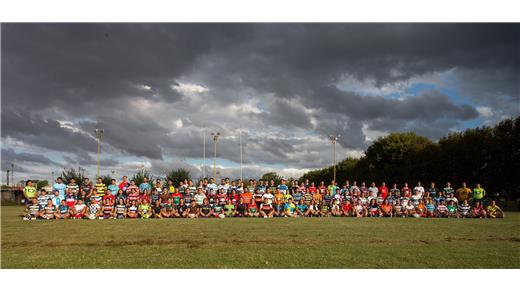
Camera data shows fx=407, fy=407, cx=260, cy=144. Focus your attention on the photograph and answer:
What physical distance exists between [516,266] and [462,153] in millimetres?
43180

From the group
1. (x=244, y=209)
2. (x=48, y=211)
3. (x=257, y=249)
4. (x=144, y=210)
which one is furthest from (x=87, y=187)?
(x=257, y=249)

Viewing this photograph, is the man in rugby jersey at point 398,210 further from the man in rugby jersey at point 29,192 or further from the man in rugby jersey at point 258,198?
the man in rugby jersey at point 29,192

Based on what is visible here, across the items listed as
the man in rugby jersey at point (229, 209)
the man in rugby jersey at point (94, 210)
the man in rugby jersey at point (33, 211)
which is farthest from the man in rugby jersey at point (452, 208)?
the man in rugby jersey at point (33, 211)

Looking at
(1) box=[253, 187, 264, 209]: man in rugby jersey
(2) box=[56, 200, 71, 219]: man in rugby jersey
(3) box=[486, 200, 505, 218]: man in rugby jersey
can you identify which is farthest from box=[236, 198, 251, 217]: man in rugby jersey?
(3) box=[486, 200, 505, 218]: man in rugby jersey

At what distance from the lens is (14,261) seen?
8.05 metres

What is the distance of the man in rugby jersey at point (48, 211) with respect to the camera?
1991 centimetres

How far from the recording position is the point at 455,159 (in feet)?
156

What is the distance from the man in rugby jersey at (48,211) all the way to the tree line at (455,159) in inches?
1654

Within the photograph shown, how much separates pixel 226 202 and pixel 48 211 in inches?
346

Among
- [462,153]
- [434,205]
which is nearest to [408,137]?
[462,153]

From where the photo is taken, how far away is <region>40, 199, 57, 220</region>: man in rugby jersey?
19.9 m

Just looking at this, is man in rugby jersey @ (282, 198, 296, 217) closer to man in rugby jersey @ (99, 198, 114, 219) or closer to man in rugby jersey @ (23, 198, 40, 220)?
man in rugby jersey @ (99, 198, 114, 219)
